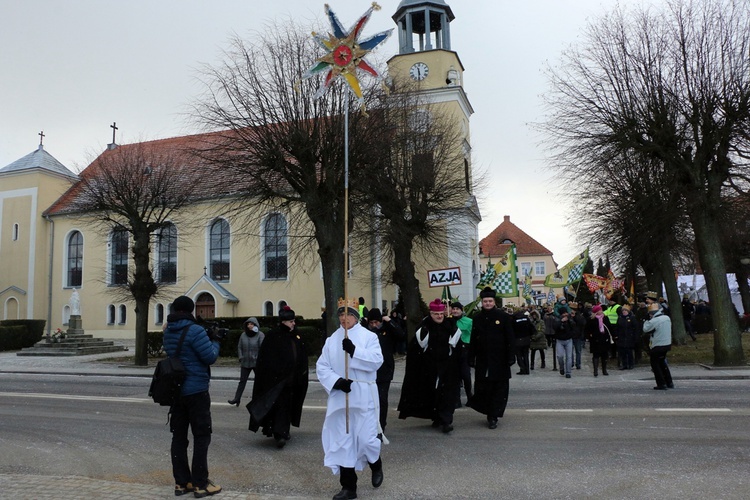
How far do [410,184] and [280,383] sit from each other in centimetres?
1610

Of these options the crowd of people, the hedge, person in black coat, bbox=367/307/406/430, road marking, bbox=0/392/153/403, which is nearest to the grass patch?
the crowd of people

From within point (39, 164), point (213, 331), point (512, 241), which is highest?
point (39, 164)

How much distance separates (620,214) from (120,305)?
105ft

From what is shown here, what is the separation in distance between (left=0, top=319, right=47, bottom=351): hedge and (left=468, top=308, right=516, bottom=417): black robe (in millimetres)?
31763

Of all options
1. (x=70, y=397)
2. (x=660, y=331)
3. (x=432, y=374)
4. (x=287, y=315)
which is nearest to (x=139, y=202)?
(x=70, y=397)

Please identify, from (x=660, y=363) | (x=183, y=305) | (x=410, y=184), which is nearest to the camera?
(x=183, y=305)

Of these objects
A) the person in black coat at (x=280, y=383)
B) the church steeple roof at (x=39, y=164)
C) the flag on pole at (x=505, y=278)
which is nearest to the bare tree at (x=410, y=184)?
the flag on pole at (x=505, y=278)

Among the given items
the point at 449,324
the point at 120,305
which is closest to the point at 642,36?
the point at 449,324

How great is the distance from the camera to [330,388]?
239 inches

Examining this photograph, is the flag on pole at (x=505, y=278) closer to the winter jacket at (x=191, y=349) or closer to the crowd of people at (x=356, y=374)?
the crowd of people at (x=356, y=374)

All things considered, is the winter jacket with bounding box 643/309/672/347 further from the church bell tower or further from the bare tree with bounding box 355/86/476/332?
the church bell tower

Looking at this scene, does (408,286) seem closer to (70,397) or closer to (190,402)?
(70,397)

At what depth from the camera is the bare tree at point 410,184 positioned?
824 inches

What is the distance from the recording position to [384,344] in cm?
1001
